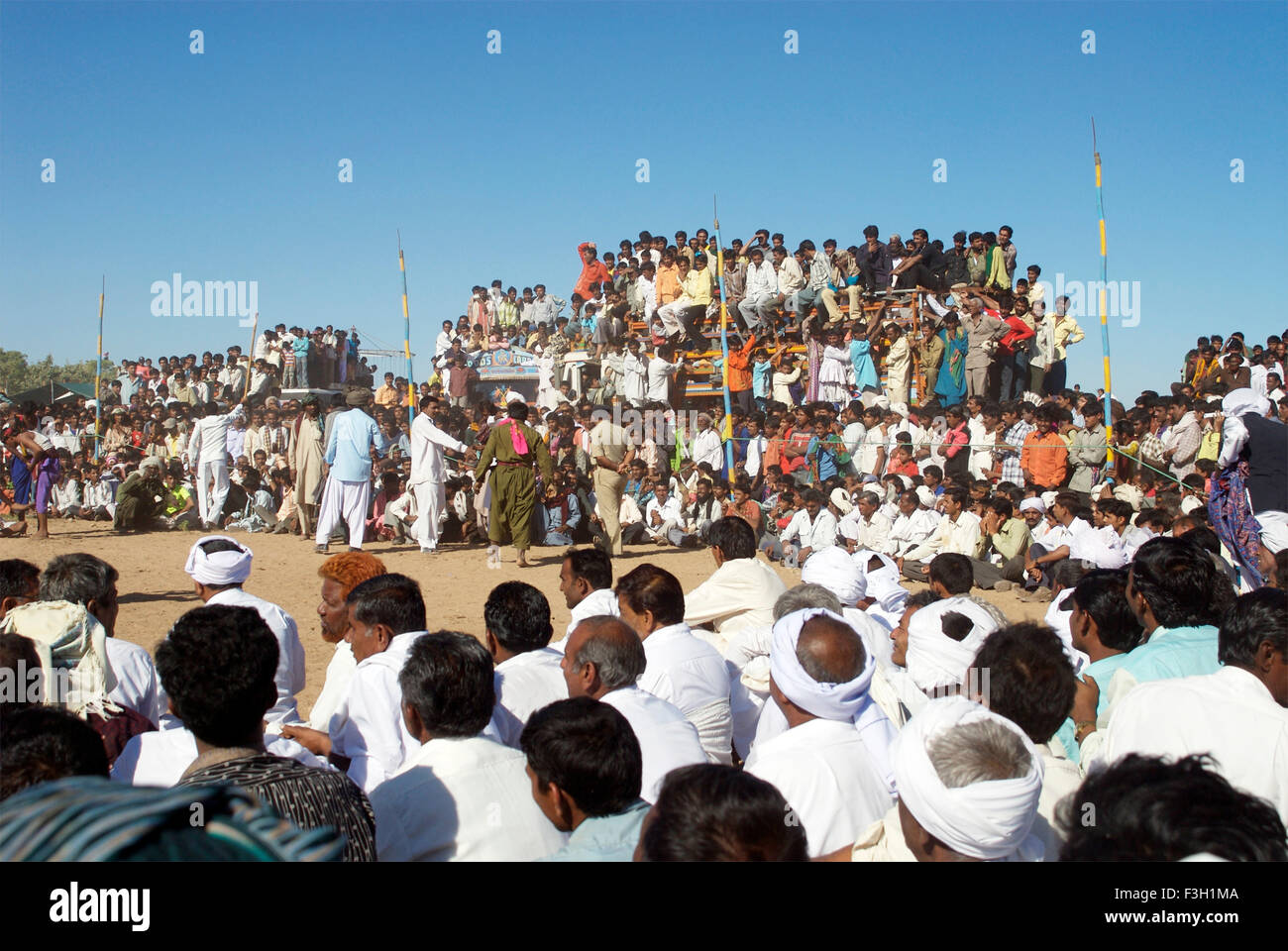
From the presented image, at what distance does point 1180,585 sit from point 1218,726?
3.80 ft

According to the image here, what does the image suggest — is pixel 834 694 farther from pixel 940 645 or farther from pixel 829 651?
pixel 940 645

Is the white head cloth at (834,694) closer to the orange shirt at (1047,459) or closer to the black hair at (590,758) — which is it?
the black hair at (590,758)

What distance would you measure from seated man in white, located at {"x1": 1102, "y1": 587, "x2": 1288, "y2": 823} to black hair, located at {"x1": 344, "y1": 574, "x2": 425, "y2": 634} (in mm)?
2289

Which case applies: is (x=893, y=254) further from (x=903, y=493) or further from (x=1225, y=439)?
(x=1225, y=439)

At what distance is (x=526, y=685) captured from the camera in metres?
3.41

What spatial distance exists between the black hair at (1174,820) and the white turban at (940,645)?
1927mm

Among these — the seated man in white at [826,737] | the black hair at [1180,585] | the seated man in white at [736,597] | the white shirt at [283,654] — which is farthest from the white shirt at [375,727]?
the black hair at [1180,585]

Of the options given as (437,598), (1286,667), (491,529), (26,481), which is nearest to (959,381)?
(491,529)

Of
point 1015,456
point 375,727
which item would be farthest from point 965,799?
point 1015,456

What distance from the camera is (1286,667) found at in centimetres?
281

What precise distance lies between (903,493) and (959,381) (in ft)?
12.0

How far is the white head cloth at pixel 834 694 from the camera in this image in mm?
2791

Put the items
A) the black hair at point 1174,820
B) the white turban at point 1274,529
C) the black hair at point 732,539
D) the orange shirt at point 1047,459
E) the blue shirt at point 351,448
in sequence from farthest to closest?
the blue shirt at point 351,448
the orange shirt at point 1047,459
the white turban at point 1274,529
the black hair at point 732,539
the black hair at point 1174,820

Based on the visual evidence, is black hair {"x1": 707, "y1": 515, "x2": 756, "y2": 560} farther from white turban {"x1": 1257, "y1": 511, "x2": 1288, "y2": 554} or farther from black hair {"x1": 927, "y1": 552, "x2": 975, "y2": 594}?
white turban {"x1": 1257, "y1": 511, "x2": 1288, "y2": 554}
